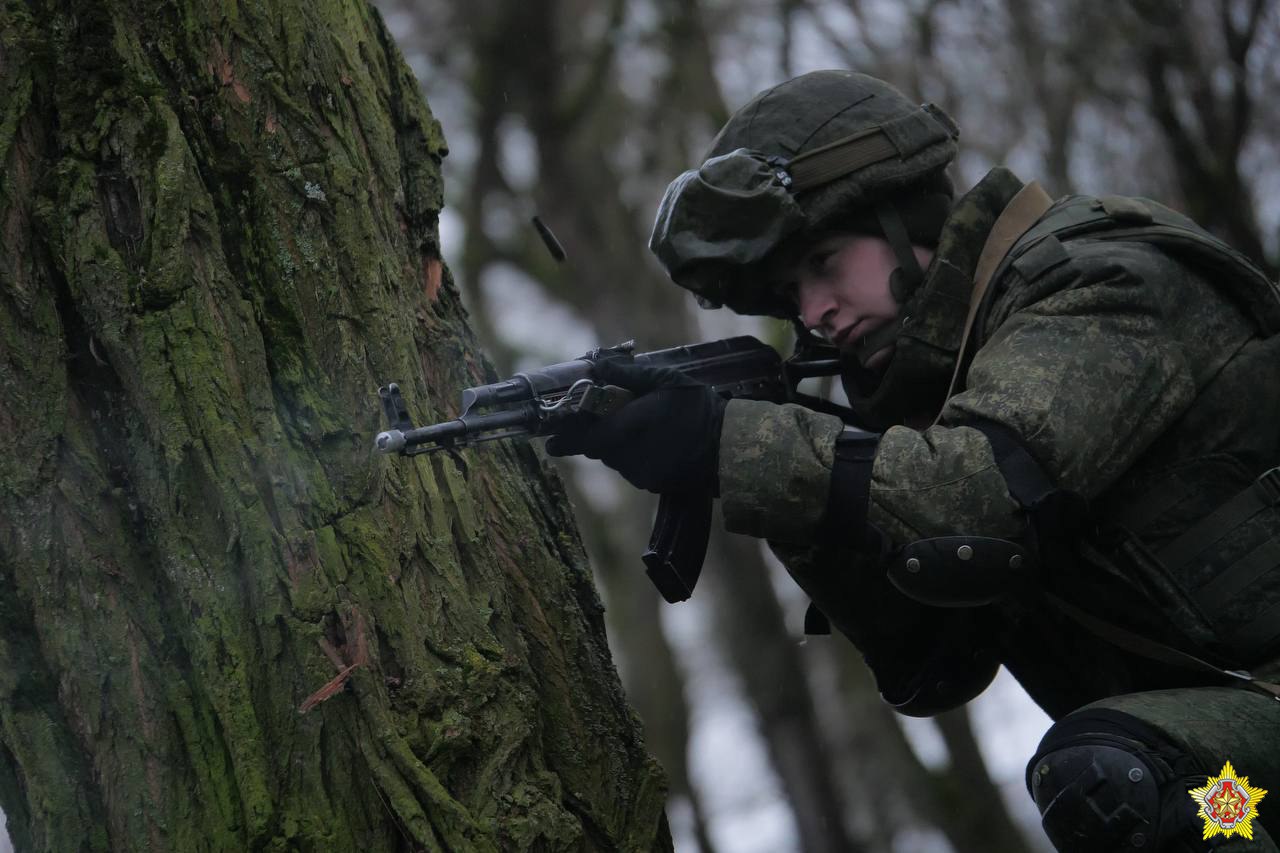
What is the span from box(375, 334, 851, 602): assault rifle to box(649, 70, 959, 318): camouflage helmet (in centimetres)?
21

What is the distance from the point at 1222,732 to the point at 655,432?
1214mm

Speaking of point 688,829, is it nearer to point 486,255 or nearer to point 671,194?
point 486,255

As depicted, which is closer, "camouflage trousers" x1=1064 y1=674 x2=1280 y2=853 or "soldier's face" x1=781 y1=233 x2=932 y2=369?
"camouflage trousers" x1=1064 y1=674 x2=1280 y2=853

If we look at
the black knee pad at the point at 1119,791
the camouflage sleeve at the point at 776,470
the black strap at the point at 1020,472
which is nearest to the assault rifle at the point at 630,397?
the camouflage sleeve at the point at 776,470

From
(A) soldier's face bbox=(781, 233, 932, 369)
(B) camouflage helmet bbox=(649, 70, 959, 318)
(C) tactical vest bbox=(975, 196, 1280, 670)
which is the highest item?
(B) camouflage helmet bbox=(649, 70, 959, 318)

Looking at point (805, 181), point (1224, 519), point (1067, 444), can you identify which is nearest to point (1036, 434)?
point (1067, 444)

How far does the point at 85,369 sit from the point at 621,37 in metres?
8.98

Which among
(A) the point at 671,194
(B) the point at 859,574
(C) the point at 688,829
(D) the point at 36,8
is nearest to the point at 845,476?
(B) the point at 859,574

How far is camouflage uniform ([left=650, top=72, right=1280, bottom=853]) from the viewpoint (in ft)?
8.41

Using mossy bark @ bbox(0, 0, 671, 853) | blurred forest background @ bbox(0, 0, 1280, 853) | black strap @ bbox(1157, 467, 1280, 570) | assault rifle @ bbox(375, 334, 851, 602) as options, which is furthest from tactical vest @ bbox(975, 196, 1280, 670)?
blurred forest background @ bbox(0, 0, 1280, 853)

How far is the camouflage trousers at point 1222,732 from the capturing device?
2.52 m

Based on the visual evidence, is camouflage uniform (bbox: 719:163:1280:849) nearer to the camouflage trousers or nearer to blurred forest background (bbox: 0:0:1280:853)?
the camouflage trousers

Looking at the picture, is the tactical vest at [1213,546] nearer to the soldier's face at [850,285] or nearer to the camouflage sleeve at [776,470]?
the soldier's face at [850,285]

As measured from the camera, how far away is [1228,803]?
2.48 m
